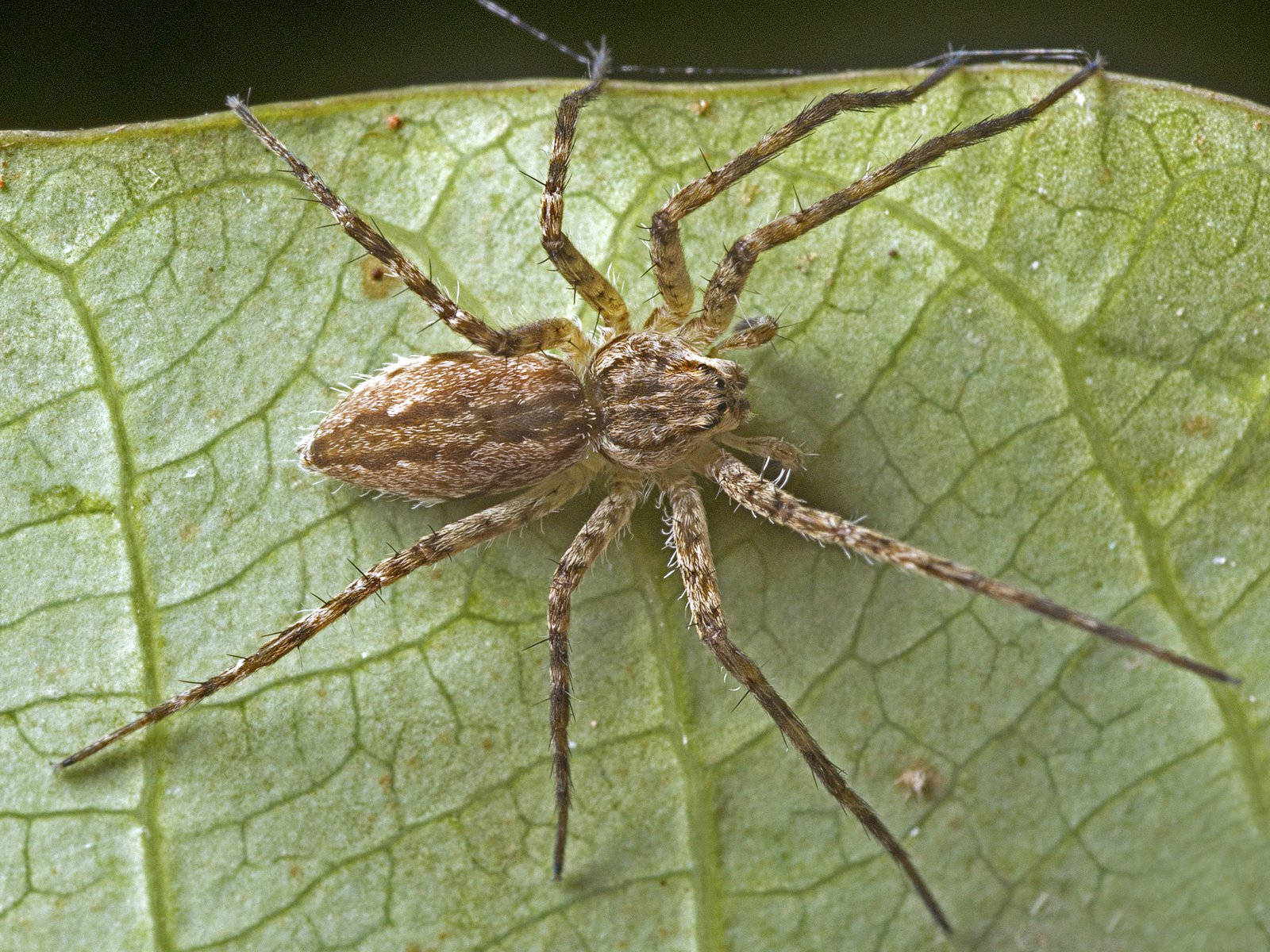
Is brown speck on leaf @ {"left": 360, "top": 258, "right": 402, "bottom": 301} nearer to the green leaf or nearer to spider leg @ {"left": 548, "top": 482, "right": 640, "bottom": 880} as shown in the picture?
the green leaf

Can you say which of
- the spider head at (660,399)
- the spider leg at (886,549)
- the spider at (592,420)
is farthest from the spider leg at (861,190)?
the spider leg at (886,549)

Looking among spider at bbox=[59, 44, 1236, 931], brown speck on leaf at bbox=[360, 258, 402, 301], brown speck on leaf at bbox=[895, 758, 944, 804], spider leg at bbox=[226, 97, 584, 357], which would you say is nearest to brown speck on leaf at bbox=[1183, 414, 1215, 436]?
spider at bbox=[59, 44, 1236, 931]

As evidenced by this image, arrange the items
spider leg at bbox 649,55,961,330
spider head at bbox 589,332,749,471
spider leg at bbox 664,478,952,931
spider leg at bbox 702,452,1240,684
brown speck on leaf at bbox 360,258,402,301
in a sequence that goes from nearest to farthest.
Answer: spider leg at bbox 702,452,1240,684, spider leg at bbox 664,478,952,931, spider leg at bbox 649,55,961,330, spider head at bbox 589,332,749,471, brown speck on leaf at bbox 360,258,402,301

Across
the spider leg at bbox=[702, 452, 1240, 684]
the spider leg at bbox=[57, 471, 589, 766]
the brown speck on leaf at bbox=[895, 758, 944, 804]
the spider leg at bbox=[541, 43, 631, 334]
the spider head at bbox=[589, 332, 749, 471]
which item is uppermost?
the spider leg at bbox=[541, 43, 631, 334]

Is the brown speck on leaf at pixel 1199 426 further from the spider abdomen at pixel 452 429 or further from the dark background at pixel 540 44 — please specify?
the spider abdomen at pixel 452 429

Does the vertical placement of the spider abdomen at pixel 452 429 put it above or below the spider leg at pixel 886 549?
above
